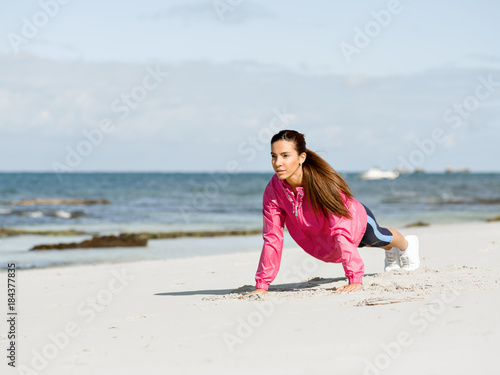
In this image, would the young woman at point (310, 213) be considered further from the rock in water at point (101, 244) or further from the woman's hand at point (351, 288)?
the rock in water at point (101, 244)

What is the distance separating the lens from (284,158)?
4430 millimetres

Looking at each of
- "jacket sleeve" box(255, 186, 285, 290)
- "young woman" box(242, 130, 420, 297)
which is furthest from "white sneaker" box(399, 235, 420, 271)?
"jacket sleeve" box(255, 186, 285, 290)

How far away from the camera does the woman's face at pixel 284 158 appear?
441 cm

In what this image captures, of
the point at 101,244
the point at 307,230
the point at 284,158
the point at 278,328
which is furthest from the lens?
the point at 101,244

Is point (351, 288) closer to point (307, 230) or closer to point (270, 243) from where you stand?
point (307, 230)

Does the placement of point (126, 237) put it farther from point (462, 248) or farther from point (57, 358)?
point (57, 358)

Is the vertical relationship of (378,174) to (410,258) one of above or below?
above

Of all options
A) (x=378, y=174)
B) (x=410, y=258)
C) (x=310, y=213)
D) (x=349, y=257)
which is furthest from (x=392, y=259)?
(x=378, y=174)

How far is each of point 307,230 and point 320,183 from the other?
0.45 meters

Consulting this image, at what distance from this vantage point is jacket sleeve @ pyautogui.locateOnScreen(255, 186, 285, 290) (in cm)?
468

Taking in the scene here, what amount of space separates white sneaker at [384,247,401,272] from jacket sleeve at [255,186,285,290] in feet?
4.44

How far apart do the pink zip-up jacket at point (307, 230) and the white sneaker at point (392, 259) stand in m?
0.94

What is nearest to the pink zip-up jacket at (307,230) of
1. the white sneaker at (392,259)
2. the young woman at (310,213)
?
the young woman at (310,213)

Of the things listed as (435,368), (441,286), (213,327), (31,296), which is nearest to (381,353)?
(435,368)
